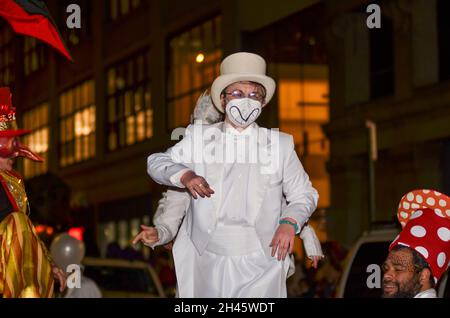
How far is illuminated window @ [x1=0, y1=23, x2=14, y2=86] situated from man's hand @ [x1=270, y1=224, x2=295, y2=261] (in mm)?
40671

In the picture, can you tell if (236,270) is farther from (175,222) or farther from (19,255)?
(19,255)

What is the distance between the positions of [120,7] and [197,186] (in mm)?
31421

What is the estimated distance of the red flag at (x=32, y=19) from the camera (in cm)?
620

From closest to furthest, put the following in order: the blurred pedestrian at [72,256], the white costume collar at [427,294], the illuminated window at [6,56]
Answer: the white costume collar at [427,294] → the blurred pedestrian at [72,256] → the illuminated window at [6,56]

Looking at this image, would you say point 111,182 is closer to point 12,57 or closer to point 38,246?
point 12,57

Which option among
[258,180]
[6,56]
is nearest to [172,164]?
[258,180]

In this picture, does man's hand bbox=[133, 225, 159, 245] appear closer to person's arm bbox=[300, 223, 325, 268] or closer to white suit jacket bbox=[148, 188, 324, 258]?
white suit jacket bbox=[148, 188, 324, 258]

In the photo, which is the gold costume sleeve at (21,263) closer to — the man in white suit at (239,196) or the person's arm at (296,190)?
the man in white suit at (239,196)

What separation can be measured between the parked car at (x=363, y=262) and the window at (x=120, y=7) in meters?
25.4

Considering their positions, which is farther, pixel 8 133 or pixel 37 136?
pixel 37 136

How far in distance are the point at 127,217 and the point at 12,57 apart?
1398 cm

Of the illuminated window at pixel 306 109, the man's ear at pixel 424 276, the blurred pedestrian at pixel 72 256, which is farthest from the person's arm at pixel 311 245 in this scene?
the illuminated window at pixel 306 109

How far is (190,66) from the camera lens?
31234 mm

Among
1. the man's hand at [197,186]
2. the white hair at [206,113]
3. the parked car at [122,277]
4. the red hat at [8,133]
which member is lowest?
the parked car at [122,277]
